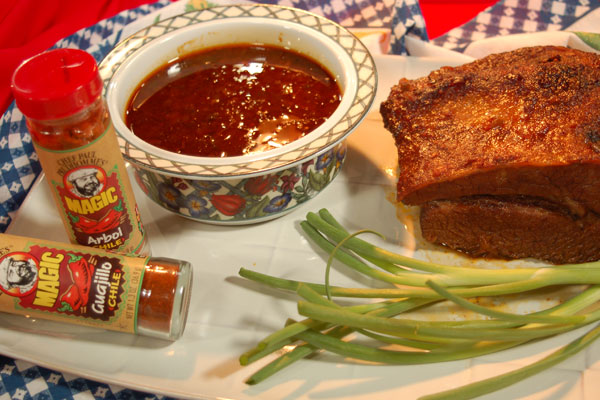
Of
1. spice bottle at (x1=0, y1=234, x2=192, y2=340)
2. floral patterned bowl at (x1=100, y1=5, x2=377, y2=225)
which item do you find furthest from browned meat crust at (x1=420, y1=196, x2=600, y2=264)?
spice bottle at (x1=0, y1=234, x2=192, y2=340)

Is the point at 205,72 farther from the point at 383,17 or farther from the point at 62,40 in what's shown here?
the point at 383,17

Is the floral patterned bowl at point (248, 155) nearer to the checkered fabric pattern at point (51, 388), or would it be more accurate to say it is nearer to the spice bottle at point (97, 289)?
the spice bottle at point (97, 289)

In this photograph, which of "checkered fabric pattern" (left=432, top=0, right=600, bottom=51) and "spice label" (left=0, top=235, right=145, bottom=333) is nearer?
"spice label" (left=0, top=235, right=145, bottom=333)

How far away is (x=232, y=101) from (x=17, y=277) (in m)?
0.95

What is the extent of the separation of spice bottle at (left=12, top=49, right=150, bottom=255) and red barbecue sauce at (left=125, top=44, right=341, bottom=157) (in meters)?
0.33

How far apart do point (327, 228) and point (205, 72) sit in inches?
33.3

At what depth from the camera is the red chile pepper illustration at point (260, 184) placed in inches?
82.4

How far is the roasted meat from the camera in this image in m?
1.93

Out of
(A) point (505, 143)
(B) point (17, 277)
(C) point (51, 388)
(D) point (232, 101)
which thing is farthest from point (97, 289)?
(A) point (505, 143)

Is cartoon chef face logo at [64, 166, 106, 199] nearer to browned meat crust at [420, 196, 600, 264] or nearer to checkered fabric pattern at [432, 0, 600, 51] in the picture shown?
browned meat crust at [420, 196, 600, 264]

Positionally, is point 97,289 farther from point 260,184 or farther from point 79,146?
point 260,184

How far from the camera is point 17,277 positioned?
5.97 ft

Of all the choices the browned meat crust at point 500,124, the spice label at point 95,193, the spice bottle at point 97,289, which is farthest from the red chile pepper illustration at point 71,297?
the browned meat crust at point 500,124

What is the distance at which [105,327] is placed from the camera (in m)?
1.86
